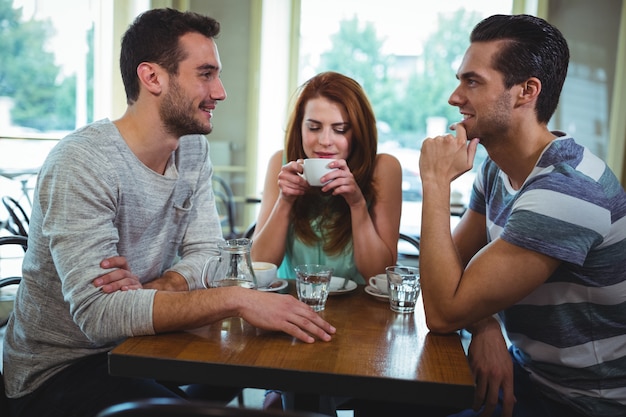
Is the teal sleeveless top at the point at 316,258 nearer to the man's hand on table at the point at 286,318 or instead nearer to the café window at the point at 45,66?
the man's hand on table at the point at 286,318

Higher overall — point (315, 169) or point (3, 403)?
point (315, 169)

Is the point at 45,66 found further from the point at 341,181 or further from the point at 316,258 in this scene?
the point at 341,181

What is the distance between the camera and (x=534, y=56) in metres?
1.40

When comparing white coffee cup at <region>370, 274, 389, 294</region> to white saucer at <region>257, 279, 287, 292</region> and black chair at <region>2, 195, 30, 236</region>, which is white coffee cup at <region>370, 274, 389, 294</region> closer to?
white saucer at <region>257, 279, 287, 292</region>

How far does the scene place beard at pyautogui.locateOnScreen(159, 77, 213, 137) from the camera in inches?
60.5

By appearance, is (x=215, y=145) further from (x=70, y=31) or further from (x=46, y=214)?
(x=46, y=214)

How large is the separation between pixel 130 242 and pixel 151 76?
18.4 inches

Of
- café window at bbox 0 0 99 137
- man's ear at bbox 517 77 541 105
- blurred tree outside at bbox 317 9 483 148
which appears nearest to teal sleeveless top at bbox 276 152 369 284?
man's ear at bbox 517 77 541 105

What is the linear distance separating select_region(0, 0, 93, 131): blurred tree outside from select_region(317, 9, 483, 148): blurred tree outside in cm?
231

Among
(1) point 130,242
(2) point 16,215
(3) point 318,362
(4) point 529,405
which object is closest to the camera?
(3) point 318,362

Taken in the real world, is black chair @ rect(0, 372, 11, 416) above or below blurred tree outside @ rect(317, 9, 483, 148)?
below

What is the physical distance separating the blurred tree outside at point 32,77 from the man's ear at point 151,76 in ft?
10.0

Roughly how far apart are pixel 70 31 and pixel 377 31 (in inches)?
105

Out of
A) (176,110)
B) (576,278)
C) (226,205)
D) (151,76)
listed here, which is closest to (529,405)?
(576,278)
